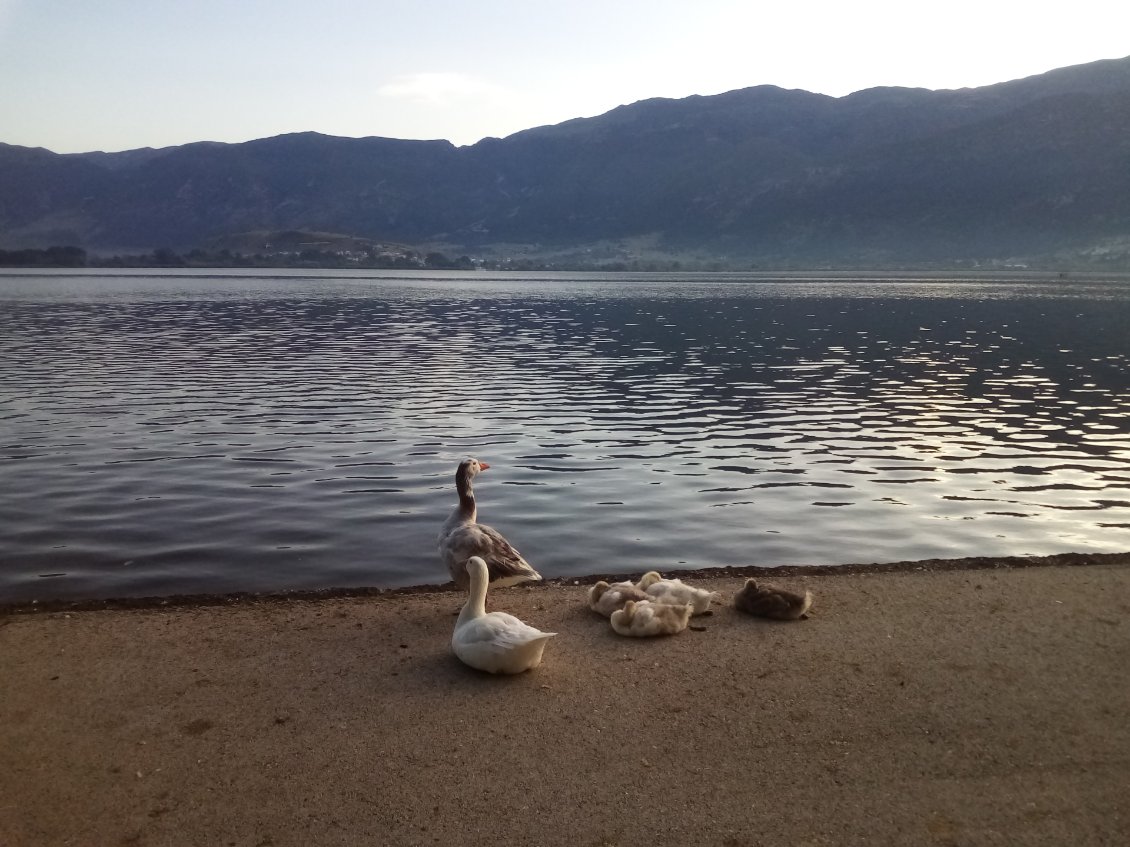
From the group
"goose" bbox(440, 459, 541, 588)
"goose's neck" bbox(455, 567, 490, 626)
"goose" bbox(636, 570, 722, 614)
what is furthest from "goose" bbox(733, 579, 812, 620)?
"goose's neck" bbox(455, 567, 490, 626)

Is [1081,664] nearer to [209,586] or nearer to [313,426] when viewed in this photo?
[209,586]

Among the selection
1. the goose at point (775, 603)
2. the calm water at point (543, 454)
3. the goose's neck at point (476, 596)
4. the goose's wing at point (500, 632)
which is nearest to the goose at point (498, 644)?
the goose's wing at point (500, 632)

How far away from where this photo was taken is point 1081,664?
1035 cm

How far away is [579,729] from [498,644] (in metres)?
1.36

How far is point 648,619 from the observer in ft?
37.2

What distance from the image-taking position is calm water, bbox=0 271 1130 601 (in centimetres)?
1720

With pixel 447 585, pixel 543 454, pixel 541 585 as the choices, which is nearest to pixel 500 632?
pixel 541 585

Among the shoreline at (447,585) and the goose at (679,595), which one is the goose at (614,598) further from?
the shoreline at (447,585)

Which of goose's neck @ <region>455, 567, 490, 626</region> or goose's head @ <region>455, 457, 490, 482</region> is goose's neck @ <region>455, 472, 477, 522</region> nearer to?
goose's head @ <region>455, 457, 490, 482</region>

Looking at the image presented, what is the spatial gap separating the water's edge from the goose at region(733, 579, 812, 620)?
204cm

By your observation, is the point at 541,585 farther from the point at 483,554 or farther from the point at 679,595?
the point at 679,595

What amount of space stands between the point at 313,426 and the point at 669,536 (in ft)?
49.8

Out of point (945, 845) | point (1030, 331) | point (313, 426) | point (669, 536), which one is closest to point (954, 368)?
point (1030, 331)

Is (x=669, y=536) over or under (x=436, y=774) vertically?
under
